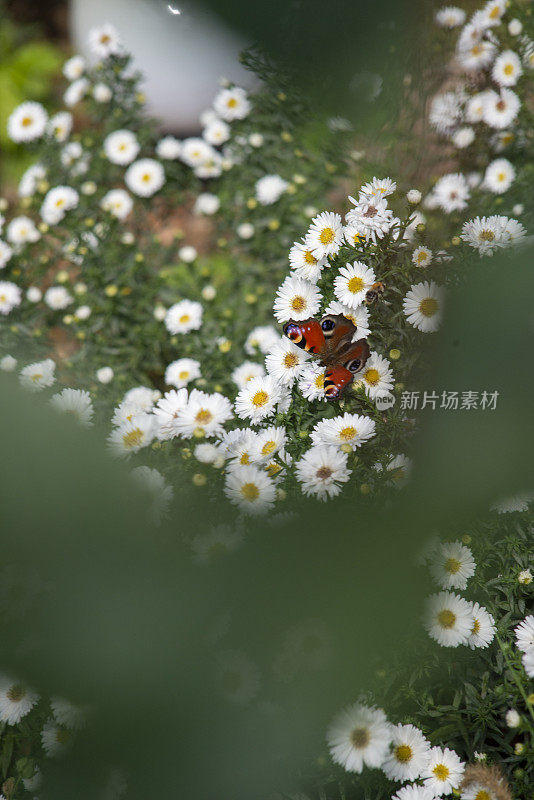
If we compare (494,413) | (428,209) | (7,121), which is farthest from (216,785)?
(7,121)

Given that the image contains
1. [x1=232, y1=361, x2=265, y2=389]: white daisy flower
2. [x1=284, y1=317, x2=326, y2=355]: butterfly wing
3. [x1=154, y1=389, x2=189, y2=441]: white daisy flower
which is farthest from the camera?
[x1=232, y1=361, x2=265, y2=389]: white daisy flower

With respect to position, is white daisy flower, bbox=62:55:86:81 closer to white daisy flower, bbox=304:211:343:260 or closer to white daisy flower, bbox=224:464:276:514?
white daisy flower, bbox=304:211:343:260

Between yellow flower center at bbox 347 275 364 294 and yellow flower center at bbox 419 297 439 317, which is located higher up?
yellow flower center at bbox 347 275 364 294

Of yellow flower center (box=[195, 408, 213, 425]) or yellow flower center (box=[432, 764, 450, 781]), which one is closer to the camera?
yellow flower center (box=[432, 764, 450, 781])

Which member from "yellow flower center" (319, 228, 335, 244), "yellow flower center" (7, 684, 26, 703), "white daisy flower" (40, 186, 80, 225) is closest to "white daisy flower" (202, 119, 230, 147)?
"white daisy flower" (40, 186, 80, 225)

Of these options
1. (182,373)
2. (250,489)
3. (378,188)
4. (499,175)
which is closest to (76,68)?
(182,373)

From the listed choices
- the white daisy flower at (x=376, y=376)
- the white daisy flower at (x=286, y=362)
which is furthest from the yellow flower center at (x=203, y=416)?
the white daisy flower at (x=376, y=376)

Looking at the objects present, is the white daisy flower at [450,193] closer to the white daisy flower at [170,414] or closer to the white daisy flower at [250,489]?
the white daisy flower at [250,489]
